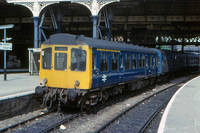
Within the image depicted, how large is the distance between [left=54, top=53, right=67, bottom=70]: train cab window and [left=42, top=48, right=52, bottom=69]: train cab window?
0.29 meters

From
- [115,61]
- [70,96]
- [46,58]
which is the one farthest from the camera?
[115,61]

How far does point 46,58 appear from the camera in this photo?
1049 cm

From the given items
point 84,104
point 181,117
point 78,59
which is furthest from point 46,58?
point 181,117

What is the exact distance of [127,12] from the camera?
35312 millimetres

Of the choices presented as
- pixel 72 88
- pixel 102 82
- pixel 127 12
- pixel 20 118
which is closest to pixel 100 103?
pixel 102 82

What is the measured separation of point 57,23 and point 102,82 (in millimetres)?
17851

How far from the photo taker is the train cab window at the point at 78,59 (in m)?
9.80

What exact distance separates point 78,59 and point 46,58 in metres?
1.46

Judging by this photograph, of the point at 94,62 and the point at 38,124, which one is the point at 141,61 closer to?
the point at 94,62

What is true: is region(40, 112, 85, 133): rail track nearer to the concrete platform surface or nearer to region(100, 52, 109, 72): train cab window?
region(100, 52, 109, 72): train cab window

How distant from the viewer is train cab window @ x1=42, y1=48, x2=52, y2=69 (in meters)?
10.4

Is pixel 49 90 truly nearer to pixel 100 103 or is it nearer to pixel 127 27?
pixel 100 103

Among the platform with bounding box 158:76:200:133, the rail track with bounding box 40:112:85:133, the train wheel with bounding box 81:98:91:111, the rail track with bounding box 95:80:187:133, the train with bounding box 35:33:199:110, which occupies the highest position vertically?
the train with bounding box 35:33:199:110

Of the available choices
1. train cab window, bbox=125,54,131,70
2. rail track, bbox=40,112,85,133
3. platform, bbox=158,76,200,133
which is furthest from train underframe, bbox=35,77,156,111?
platform, bbox=158,76,200,133
